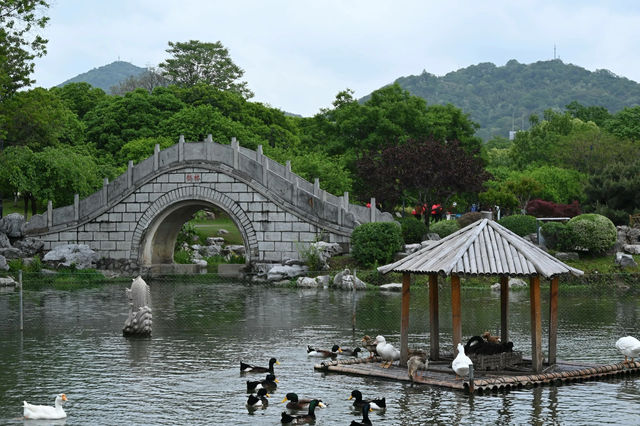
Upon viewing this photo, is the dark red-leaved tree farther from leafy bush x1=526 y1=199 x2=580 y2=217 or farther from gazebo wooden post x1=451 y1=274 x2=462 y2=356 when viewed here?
gazebo wooden post x1=451 y1=274 x2=462 y2=356

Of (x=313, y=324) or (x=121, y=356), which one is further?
(x=313, y=324)

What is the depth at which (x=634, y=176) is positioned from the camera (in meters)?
47.8

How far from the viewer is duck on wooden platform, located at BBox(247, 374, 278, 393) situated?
55.4 feet

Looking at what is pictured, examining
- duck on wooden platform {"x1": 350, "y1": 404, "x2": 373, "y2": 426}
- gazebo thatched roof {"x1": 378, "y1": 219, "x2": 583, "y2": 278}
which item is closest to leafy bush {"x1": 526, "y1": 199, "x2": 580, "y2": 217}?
gazebo thatched roof {"x1": 378, "y1": 219, "x2": 583, "y2": 278}

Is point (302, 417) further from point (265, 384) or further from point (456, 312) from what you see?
point (456, 312)

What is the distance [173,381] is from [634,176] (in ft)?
119

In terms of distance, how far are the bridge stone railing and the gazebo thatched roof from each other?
878 inches

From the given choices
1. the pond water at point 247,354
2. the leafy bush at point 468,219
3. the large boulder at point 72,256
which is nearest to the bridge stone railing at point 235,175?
the large boulder at point 72,256

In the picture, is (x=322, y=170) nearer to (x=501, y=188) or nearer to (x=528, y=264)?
(x=501, y=188)

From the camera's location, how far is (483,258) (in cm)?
1753

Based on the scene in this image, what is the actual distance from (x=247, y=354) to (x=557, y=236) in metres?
23.0

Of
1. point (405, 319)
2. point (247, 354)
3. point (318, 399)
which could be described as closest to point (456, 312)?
point (405, 319)

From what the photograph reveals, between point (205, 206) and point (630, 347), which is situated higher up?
point (205, 206)

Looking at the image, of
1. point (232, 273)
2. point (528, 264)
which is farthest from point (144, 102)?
Answer: point (528, 264)
